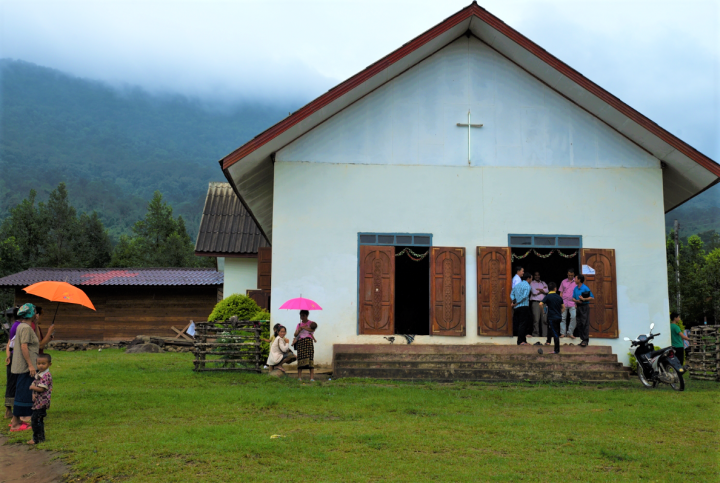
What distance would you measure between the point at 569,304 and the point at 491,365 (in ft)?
8.12

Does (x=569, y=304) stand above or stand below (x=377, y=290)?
below

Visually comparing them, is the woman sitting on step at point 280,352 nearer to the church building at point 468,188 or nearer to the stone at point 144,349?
the church building at point 468,188

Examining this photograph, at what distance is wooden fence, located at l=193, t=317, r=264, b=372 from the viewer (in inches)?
541

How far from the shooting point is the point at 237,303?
1672 cm

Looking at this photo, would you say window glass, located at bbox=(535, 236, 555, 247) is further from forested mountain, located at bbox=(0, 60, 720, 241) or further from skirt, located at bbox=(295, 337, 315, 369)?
forested mountain, located at bbox=(0, 60, 720, 241)

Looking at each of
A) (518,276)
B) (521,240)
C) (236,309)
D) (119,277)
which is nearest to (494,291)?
(518,276)

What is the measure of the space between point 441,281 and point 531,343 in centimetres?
236

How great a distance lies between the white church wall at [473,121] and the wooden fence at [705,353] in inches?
152

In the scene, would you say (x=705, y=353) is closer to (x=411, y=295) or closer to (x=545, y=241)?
(x=545, y=241)

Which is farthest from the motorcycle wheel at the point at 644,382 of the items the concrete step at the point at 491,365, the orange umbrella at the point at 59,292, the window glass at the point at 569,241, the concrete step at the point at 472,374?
the orange umbrella at the point at 59,292

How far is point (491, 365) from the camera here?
13.3 m

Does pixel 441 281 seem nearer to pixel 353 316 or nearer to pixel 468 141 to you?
pixel 353 316

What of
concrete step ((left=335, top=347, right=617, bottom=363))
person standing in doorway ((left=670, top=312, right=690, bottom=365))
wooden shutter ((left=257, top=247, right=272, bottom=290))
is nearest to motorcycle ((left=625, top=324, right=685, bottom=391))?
concrete step ((left=335, top=347, right=617, bottom=363))

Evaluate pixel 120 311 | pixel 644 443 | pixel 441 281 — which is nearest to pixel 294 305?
pixel 441 281
